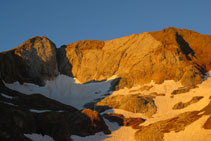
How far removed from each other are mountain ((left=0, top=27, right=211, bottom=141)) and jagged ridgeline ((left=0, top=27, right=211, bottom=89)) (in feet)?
1.01

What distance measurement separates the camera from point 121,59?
10619 cm

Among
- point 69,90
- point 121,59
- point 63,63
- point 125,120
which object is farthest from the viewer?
point 63,63

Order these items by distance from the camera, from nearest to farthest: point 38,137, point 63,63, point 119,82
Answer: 1. point 38,137
2. point 119,82
3. point 63,63

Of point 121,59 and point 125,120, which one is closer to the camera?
point 125,120

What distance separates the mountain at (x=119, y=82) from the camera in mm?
54688

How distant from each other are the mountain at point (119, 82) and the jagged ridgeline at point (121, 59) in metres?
0.31

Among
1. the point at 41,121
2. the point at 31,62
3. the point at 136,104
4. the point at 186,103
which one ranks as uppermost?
the point at 31,62

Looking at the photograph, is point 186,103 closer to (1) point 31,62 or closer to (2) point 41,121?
(2) point 41,121

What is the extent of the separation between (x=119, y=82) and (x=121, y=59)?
52.7 ft

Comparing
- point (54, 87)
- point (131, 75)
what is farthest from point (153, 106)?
point (54, 87)

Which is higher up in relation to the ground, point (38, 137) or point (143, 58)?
point (143, 58)

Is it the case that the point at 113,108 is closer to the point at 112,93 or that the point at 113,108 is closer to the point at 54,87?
the point at 112,93

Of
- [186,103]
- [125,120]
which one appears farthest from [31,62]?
[186,103]

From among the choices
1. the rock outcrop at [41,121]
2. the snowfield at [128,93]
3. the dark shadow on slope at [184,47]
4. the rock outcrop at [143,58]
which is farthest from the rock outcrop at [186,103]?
the dark shadow on slope at [184,47]
